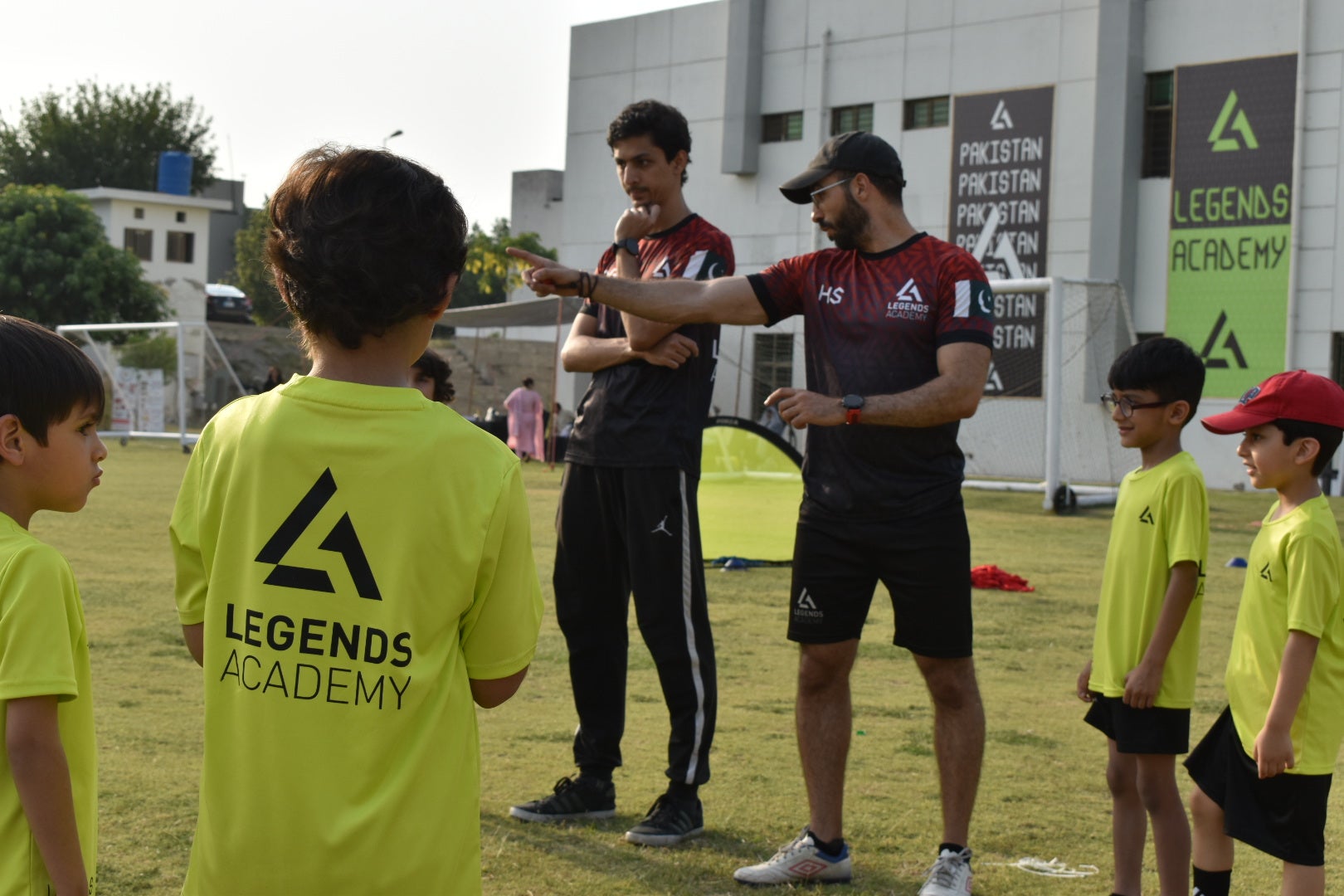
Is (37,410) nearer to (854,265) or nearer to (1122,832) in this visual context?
(854,265)

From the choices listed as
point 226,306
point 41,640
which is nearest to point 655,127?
point 41,640

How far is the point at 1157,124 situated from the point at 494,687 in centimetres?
2632

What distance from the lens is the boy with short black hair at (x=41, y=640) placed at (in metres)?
1.97

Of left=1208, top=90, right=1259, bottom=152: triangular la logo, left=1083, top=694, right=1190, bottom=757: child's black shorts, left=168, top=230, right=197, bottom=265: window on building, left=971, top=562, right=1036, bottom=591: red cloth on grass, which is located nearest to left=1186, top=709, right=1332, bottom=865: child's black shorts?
left=1083, top=694, right=1190, bottom=757: child's black shorts

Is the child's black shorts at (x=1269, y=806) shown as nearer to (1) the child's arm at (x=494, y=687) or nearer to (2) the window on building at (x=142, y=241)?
(1) the child's arm at (x=494, y=687)

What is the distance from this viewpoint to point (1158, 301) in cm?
2570

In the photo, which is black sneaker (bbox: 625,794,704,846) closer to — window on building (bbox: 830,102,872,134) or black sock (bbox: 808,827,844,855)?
black sock (bbox: 808,827,844,855)

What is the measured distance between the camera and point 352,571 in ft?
6.40

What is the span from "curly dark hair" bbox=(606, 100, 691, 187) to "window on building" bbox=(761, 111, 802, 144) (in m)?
25.8

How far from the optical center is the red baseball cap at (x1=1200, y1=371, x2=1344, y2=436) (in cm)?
330

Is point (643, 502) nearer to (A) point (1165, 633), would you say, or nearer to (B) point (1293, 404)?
(A) point (1165, 633)

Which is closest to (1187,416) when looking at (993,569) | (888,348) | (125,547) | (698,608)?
(888,348)

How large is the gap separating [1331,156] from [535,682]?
2134cm

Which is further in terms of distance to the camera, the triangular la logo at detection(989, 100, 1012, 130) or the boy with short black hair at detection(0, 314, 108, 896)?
the triangular la logo at detection(989, 100, 1012, 130)
